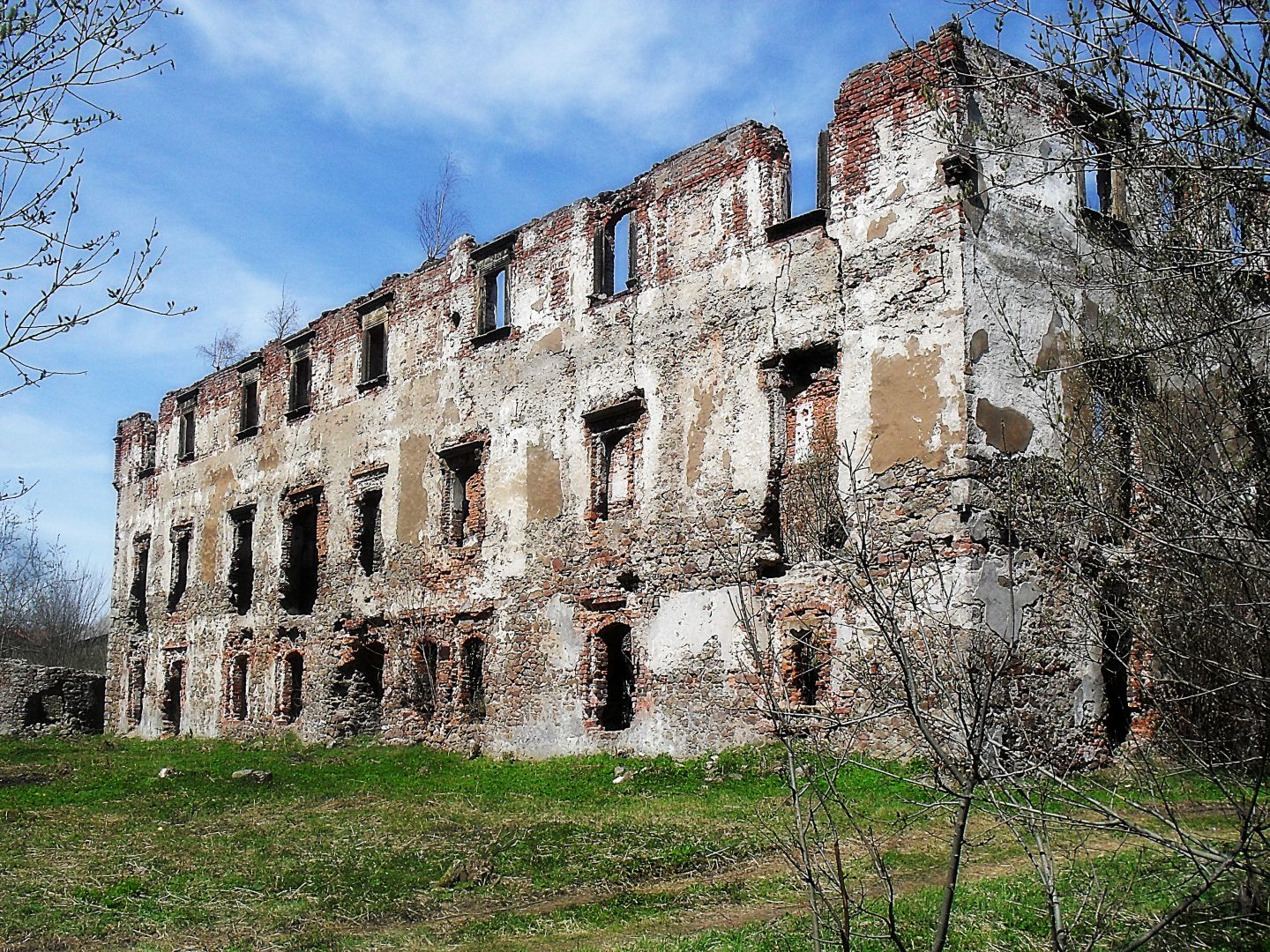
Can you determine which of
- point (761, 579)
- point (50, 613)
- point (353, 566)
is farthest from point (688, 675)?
point (50, 613)

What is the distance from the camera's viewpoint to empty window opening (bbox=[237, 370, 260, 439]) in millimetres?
21891

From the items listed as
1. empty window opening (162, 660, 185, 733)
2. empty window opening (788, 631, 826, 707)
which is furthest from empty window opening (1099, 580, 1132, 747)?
empty window opening (162, 660, 185, 733)

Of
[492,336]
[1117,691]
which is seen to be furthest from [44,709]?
[1117,691]

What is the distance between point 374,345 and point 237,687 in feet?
23.3

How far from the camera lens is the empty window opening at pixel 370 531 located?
18203 millimetres

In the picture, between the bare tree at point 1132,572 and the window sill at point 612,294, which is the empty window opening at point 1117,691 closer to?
the bare tree at point 1132,572

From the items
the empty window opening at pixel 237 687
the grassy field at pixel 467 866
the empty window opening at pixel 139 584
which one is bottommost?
the grassy field at pixel 467 866

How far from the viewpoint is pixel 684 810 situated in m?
9.69

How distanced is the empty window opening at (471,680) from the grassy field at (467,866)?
89.0 inches

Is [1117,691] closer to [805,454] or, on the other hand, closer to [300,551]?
[805,454]

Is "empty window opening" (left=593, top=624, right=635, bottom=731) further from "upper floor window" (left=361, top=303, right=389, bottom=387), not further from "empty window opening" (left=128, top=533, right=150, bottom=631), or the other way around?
"empty window opening" (left=128, top=533, right=150, bottom=631)

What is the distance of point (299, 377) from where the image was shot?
20.7 metres

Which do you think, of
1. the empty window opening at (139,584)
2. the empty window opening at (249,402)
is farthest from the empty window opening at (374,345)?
the empty window opening at (139,584)

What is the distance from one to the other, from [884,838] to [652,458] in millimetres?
6454
